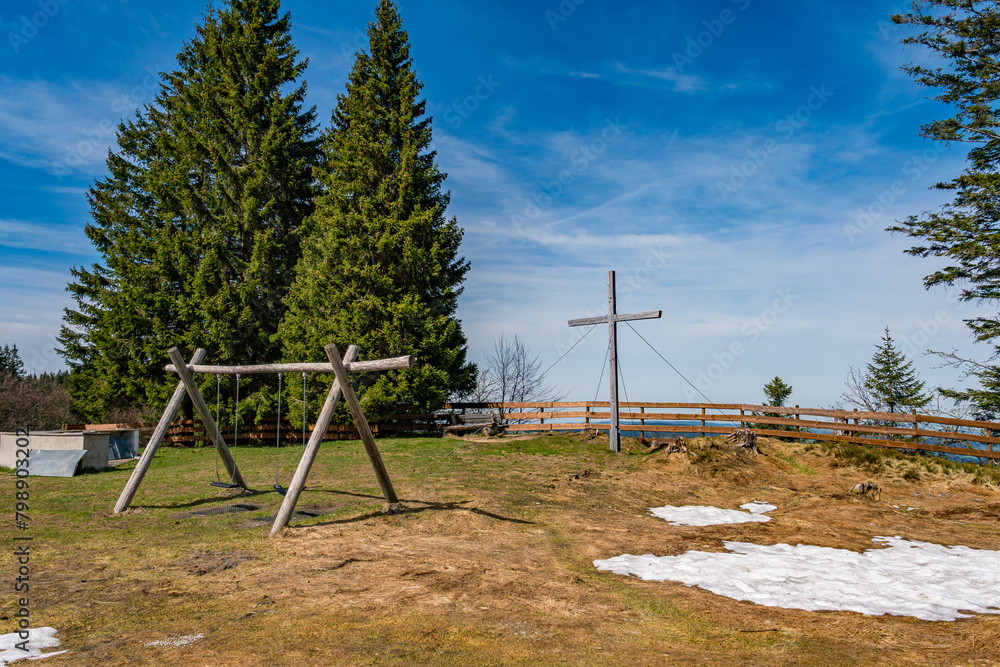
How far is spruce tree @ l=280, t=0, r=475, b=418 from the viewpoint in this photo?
20922 millimetres

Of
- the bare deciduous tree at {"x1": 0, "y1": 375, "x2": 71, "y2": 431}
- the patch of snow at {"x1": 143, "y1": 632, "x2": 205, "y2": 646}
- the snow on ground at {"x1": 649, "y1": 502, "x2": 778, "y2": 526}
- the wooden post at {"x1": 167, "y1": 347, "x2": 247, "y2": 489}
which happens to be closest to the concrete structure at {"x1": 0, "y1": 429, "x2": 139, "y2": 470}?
the wooden post at {"x1": 167, "y1": 347, "x2": 247, "y2": 489}

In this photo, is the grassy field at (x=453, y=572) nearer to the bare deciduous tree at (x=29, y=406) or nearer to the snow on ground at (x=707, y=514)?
the snow on ground at (x=707, y=514)

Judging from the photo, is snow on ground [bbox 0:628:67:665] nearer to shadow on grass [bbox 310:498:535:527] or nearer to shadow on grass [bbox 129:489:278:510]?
shadow on grass [bbox 310:498:535:527]

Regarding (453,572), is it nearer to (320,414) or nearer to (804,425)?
(320,414)

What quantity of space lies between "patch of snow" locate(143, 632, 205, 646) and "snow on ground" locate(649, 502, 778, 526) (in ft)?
23.8

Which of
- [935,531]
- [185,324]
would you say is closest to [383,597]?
[935,531]

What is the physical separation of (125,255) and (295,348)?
8138 millimetres

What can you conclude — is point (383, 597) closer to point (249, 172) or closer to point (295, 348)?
point (295, 348)

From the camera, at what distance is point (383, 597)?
506 cm

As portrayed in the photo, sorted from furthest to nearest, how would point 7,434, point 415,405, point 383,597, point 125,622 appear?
point 415,405 → point 7,434 → point 383,597 → point 125,622

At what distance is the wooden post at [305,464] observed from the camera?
726 centimetres

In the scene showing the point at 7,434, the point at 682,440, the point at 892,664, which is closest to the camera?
the point at 892,664

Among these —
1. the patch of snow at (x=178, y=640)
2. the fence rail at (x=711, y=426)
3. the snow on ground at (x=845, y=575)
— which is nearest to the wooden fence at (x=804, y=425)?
the fence rail at (x=711, y=426)

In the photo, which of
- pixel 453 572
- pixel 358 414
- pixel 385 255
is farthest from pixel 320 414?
pixel 385 255
